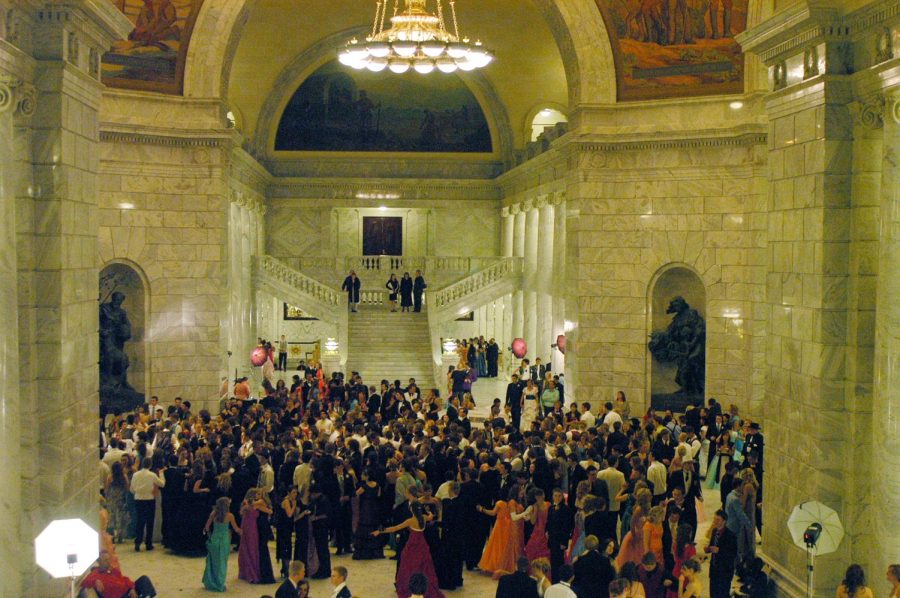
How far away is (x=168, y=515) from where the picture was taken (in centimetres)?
1298

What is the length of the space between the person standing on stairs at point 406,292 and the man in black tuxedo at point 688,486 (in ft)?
61.9

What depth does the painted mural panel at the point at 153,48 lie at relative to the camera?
20.8m

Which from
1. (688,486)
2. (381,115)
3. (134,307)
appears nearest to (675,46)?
(688,486)

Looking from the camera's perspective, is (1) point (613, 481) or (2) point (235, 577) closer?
(2) point (235, 577)

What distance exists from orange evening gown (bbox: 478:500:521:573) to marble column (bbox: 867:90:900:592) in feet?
13.1

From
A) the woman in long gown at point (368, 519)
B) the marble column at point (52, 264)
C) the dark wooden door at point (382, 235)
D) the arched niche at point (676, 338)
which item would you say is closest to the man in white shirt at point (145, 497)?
the woman in long gown at point (368, 519)

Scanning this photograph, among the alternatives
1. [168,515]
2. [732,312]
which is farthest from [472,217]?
[168,515]

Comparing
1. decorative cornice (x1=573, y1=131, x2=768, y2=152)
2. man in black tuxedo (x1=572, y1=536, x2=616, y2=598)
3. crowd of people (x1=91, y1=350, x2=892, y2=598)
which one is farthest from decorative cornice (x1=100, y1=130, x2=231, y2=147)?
man in black tuxedo (x1=572, y1=536, x2=616, y2=598)

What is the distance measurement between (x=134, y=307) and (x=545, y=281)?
37.9 feet

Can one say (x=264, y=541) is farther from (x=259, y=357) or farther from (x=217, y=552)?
(x=259, y=357)

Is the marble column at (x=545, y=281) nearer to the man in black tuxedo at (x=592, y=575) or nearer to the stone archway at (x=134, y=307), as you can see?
the stone archway at (x=134, y=307)

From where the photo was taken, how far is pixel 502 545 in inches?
480

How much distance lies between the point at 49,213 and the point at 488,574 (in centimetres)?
650

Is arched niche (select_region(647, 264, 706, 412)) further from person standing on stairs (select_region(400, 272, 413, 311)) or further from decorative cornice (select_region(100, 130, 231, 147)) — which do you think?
person standing on stairs (select_region(400, 272, 413, 311))
